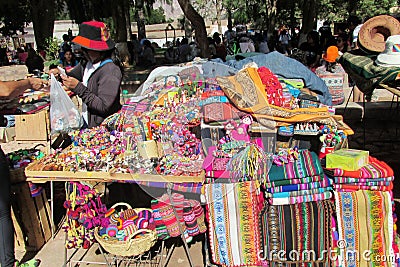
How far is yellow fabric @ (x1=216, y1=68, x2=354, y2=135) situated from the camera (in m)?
2.61

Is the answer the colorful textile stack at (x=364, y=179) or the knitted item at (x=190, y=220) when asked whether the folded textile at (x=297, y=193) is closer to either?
the colorful textile stack at (x=364, y=179)

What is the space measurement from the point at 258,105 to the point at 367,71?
1.38 m

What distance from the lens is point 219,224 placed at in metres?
2.65

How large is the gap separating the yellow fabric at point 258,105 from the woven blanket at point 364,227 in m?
0.54

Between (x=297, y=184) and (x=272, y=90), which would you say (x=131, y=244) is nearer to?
(x=297, y=184)

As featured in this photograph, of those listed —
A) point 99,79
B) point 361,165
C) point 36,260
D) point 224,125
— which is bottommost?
point 36,260

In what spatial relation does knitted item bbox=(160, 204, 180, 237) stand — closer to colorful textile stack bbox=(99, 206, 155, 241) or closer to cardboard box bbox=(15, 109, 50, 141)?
colorful textile stack bbox=(99, 206, 155, 241)

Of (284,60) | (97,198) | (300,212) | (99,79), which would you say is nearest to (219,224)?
(300,212)

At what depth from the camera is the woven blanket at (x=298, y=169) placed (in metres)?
2.59

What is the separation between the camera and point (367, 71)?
3432 millimetres

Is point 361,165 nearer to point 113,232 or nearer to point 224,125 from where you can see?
point 224,125

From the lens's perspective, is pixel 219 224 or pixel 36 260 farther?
pixel 36 260

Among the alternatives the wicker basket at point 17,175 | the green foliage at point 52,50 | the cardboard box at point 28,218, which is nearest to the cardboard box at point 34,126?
the cardboard box at point 28,218

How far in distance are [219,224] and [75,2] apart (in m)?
16.9
